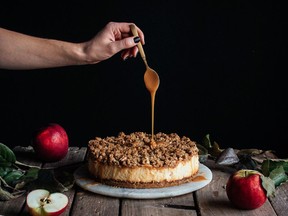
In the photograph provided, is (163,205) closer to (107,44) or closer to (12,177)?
(12,177)

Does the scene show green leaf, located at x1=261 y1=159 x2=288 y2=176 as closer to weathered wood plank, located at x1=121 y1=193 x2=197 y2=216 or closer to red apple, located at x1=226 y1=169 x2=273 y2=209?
red apple, located at x1=226 y1=169 x2=273 y2=209

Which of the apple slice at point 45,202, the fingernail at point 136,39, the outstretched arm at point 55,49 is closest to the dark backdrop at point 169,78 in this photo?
the outstretched arm at point 55,49

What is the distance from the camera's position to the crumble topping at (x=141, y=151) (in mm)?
1876

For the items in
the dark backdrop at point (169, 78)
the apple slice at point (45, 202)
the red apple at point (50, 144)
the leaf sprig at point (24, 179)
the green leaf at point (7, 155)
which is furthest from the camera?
the dark backdrop at point (169, 78)

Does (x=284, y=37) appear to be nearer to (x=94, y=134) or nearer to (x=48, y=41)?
(x=94, y=134)

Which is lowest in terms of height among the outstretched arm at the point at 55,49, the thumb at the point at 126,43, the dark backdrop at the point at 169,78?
the dark backdrop at the point at 169,78

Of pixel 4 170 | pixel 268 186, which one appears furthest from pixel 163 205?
pixel 4 170

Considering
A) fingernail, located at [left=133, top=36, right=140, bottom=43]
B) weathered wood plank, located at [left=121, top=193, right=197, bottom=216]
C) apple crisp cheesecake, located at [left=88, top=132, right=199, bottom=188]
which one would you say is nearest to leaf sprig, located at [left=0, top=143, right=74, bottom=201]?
apple crisp cheesecake, located at [left=88, top=132, right=199, bottom=188]

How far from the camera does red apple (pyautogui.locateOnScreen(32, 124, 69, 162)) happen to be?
2.19m

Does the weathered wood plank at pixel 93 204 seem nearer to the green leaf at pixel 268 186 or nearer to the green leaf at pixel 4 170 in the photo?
the green leaf at pixel 4 170

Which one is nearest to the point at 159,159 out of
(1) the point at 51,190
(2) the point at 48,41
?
(1) the point at 51,190

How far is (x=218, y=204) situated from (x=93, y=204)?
1.24 feet

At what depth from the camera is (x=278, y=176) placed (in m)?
1.88

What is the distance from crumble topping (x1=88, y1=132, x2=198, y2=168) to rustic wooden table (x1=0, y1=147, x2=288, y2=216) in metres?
0.12
